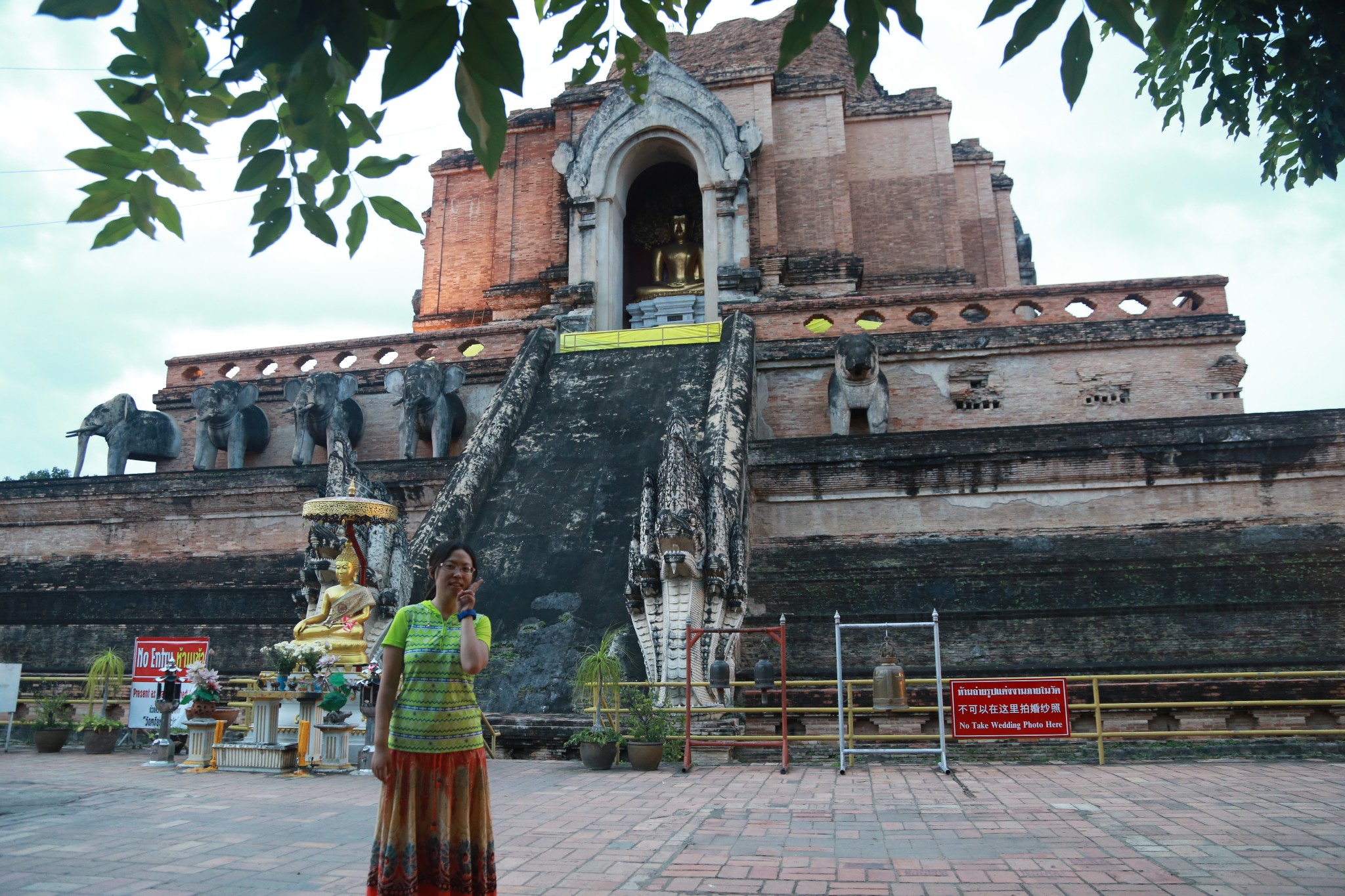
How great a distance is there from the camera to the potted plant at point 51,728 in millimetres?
10469

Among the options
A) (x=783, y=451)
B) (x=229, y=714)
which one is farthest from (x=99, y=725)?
(x=783, y=451)

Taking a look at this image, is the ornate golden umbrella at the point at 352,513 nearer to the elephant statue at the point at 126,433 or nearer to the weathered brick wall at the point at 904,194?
the elephant statue at the point at 126,433

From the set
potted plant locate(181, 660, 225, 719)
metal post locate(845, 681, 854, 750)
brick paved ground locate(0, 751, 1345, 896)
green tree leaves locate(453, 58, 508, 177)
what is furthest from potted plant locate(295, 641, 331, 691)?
green tree leaves locate(453, 58, 508, 177)

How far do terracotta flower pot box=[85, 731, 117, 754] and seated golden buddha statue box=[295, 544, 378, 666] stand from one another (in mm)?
2475

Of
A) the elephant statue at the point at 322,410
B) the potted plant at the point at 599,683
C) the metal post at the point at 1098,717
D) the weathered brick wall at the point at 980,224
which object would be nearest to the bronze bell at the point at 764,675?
the potted plant at the point at 599,683

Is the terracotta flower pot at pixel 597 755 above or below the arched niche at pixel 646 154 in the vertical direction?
below

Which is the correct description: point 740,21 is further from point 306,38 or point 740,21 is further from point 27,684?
point 306,38

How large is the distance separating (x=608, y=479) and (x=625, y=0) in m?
9.99

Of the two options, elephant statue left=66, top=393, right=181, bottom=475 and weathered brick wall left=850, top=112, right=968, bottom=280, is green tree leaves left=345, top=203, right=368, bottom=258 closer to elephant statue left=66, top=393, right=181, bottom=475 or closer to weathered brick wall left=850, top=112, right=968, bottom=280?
elephant statue left=66, top=393, right=181, bottom=475

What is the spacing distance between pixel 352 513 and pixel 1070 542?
8512 mm

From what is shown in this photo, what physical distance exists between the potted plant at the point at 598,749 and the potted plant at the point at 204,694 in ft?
11.2

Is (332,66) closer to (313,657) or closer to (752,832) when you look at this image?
(752,832)

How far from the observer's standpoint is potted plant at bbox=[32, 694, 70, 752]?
10.5 m

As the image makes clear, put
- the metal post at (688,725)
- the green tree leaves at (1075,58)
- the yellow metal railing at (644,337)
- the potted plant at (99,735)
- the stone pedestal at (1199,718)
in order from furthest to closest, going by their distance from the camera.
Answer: the yellow metal railing at (644,337) → the potted plant at (99,735) → the stone pedestal at (1199,718) → the metal post at (688,725) → the green tree leaves at (1075,58)
